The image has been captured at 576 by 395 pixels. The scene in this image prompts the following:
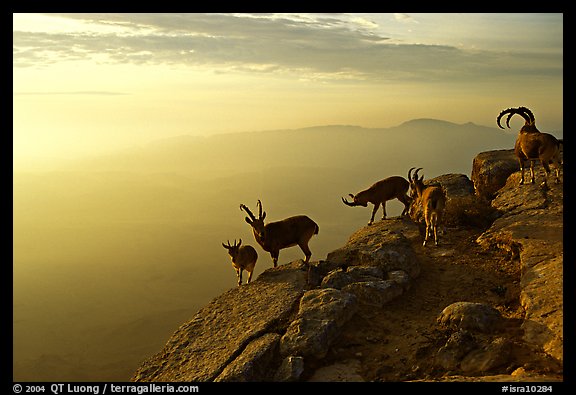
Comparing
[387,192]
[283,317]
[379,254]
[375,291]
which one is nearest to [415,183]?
[387,192]

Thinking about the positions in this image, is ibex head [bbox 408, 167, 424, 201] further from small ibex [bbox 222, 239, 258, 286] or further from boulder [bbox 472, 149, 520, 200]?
small ibex [bbox 222, 239, 258, 286]

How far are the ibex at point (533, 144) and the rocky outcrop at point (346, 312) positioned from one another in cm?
115

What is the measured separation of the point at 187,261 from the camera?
184250 millimetres

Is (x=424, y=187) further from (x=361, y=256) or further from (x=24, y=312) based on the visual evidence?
(x=24, y=312)

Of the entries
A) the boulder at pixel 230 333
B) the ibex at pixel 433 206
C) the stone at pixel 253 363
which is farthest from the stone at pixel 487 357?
the ibex at pixel 433 206

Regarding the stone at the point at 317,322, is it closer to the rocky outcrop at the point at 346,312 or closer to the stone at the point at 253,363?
the rocky outcrop at the point at 346,312

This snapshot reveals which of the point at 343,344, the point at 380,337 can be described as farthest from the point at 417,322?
the point at 343,344

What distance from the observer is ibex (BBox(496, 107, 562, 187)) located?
16.0 meters

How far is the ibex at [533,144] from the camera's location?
628 inches

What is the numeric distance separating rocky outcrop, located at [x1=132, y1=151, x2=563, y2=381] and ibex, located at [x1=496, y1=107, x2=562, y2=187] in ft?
3.78

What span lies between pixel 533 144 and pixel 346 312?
33.5 feet

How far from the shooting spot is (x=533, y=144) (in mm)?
16406
